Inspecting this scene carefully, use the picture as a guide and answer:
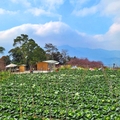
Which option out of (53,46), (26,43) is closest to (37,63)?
(26,43)

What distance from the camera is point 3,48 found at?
32.0 m

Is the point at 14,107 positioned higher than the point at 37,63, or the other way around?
the point at 37,63

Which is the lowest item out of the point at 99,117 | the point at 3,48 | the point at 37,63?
the point at 99,117

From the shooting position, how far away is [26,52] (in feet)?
112

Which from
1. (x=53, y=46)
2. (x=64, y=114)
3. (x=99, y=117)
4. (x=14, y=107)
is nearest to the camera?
(x=99, y=117)

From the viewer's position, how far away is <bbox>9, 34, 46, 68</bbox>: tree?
1323 inches

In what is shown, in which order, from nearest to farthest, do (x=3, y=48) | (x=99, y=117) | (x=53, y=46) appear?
(x=99, y=117) < (x=3, y=48) < (x=53, y=46)

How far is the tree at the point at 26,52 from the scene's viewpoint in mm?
33594

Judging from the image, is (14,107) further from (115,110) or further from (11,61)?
(11,61)

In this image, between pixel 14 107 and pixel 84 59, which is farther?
pixel 84 59

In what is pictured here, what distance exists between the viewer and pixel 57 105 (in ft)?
19.6

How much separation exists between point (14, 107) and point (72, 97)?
192 centimetres

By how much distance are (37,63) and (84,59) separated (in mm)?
8295

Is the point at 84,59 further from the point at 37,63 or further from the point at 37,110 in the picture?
the point at 37,110
